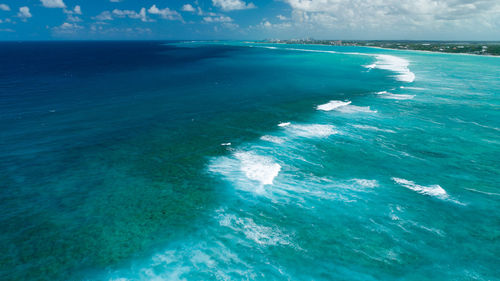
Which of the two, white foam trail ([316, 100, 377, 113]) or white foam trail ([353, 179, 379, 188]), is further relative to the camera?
white foam trail ([316, 100, 377, 113])

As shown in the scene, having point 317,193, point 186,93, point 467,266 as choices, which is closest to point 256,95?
point 186,93

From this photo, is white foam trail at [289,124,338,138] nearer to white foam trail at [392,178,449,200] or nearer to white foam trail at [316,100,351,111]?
white foam trail at [316,100,351,111]

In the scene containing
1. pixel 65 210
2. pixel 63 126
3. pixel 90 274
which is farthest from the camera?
pixel 63 126

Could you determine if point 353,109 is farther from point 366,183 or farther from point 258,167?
point 258,167

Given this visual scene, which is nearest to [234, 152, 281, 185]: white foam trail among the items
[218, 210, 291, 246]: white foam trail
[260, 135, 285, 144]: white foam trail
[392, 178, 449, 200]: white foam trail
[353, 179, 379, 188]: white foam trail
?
[260, 135, 285, 144]: white foam trail

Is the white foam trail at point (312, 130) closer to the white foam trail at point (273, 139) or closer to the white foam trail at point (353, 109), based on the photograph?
the white foam trail at point (273, 139)

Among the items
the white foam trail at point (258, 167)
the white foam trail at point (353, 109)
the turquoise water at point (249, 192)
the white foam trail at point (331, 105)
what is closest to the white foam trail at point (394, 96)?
the turquoise water at point (249, 192)

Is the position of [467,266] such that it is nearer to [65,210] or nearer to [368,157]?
[368,157]
